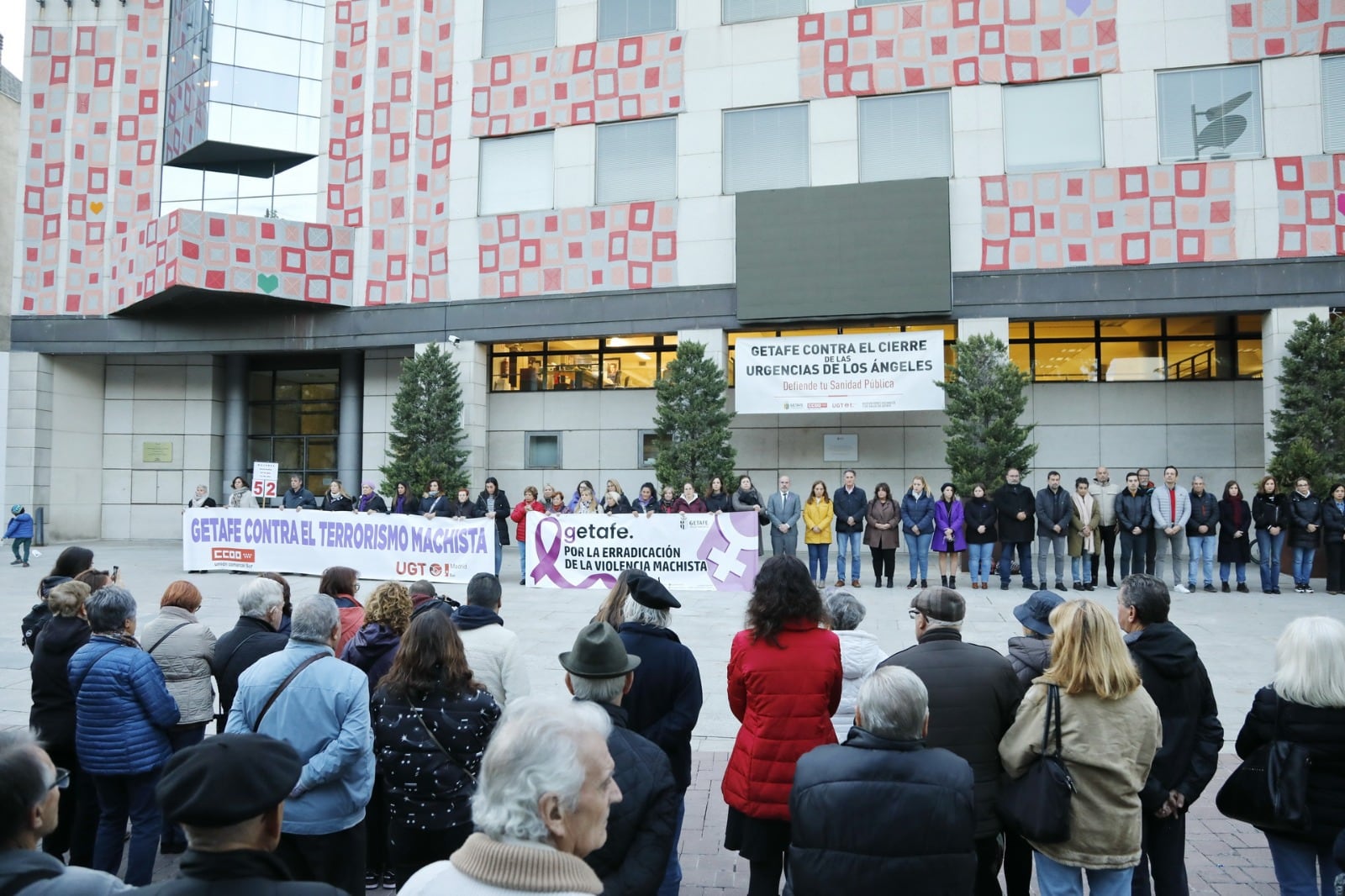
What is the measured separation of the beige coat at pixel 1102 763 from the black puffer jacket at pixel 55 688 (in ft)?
16.1

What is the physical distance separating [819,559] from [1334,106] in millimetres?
13443

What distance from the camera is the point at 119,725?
440cm

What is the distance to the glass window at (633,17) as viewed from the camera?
19547 mm

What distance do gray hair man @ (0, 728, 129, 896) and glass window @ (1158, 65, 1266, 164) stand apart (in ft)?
65.0

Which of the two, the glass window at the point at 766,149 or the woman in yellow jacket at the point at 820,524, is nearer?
the woman in yellow jacket at the point at 820,524

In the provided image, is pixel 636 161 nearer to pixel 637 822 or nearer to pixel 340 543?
pixel 340 543

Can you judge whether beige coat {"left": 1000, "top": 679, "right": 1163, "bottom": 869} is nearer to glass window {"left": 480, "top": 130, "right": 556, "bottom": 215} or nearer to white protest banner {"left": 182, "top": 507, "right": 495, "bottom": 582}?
white protest banner {"left": 182, "top": 507, "right": 495, "bottom": 582}

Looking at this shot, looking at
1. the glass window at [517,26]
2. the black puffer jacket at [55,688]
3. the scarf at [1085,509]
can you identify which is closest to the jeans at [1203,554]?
the scarf at [1085,509]

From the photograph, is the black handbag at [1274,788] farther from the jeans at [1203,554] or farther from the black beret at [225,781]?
the jeans at [1203,554]

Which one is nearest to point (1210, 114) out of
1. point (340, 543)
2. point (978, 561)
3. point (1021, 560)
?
point (1021, 560)

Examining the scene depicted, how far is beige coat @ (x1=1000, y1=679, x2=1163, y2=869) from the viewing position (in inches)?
135

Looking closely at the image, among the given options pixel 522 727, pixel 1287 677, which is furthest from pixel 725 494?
pixel 522 727

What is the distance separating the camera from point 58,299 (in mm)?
22922

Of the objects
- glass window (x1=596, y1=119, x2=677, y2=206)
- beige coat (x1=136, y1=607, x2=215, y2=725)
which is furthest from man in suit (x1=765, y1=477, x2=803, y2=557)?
beige coat (x1=136, y1=607, x2=215, y2=725)
